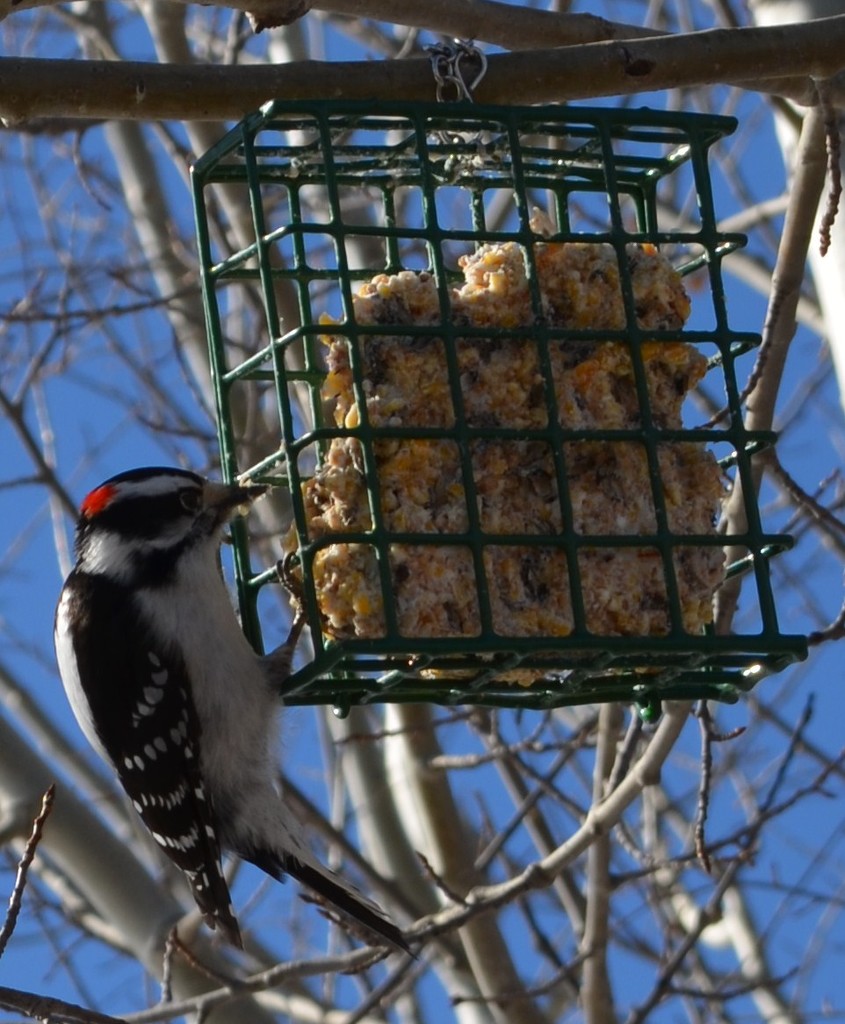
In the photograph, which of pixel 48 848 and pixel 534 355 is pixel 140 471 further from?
pixel 48 848

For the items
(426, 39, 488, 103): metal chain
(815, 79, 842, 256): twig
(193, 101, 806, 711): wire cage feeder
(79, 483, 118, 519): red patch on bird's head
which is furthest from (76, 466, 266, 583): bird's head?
(815, 79, 842, 256): twig

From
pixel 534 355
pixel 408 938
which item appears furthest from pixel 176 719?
pixel 534 355

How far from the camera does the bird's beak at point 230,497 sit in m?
3.67

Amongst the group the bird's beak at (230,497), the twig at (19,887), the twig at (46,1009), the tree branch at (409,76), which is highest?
the tree branch at (409,76)

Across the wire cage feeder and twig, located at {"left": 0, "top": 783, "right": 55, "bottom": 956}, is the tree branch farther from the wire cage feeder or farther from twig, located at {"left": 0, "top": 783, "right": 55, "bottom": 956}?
twig, located at {"left": 0, "top": 783, "right": 55, "bottom": 956}

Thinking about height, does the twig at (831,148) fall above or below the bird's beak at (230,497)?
above

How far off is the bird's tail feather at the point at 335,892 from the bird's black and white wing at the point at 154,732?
0.59 feet

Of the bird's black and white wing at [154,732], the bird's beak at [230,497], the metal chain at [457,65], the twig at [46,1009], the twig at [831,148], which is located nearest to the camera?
the twig at [46,1009]

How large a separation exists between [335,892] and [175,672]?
62cm

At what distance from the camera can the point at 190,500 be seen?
3.87 meters

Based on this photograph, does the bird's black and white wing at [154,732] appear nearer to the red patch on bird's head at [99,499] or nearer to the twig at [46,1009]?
the red patch on bird's head at [99,499]

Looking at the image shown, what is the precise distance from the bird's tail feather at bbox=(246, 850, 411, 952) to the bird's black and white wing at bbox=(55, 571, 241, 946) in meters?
0.18

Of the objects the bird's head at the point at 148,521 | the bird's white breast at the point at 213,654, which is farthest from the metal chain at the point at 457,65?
the bird's white breast at the point at 213,654

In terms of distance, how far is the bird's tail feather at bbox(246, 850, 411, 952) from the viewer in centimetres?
393
